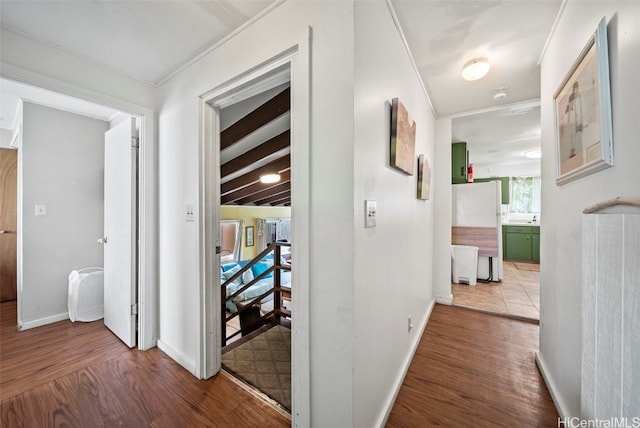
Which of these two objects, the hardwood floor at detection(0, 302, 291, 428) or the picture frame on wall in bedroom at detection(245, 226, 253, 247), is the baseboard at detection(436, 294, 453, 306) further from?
the picture frame on wall in bedroom at detection(245, 226, 253, 247)

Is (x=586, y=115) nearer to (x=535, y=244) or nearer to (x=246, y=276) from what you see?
(x=246, y=276)

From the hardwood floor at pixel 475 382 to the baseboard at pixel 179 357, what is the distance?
136 cm

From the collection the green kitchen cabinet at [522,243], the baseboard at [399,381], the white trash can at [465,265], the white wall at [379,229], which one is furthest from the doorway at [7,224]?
the green kitchen cabinet at [522,243]

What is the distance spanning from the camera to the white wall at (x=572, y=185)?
0.78m

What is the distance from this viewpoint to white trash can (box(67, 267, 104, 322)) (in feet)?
7.89

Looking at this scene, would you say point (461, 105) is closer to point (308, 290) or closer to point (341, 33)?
point (341, 33)

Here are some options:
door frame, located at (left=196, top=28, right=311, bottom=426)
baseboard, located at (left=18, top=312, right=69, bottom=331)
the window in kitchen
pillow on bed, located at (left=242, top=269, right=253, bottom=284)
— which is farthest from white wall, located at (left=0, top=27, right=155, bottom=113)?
the window in kitchen

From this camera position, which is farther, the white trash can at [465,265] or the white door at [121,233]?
the white trash can at [465,265]

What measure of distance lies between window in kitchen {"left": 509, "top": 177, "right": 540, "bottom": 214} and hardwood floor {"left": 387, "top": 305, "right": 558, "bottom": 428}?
15.3ft

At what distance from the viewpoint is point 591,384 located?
880 millimetres

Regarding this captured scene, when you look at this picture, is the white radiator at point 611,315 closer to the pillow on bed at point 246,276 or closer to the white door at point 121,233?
the white door at point 121,233

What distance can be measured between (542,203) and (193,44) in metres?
2.70

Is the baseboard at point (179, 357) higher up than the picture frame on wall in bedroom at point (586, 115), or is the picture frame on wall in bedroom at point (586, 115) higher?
the picture frame on wall in bedroom at point (586, 115)

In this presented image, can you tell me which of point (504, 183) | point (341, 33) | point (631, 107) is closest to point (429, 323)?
point (631, 107)
